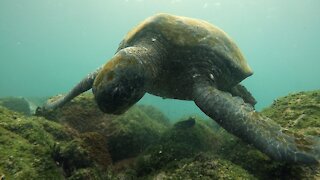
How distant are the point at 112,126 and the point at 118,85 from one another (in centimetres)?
222

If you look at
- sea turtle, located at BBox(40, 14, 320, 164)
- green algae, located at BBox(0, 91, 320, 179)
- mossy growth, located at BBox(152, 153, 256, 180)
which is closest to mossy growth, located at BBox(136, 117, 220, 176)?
green algae, located at BBox(0, 91, 320, 179)

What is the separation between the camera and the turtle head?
4.60 m

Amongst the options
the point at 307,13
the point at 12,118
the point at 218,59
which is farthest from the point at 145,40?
the point at 307,13

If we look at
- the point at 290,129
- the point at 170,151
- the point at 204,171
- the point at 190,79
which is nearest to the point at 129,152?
the point at 170,151

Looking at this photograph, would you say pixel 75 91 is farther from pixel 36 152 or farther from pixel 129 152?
pixel 36 152

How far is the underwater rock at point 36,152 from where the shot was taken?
12.1 ft

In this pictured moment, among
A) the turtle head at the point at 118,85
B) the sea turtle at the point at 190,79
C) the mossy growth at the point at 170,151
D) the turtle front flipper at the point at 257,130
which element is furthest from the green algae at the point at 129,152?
the turtle head at the point at 118,85

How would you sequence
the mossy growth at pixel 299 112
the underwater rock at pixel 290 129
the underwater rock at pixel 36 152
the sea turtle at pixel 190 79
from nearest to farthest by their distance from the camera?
the underwater rock at pixel 36 152
the underwater rock at pixel 290 129
the sea turtle at pixel 190 79
the mossy growth at pixel 299 112

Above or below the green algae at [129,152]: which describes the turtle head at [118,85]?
above

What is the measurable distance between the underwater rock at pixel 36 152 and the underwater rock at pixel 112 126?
1.13 meters

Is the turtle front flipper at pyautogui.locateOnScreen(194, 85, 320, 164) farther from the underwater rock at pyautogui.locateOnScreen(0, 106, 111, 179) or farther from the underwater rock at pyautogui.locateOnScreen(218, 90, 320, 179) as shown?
the underwater rock at pyautogui.locateOnScreen(0, 106, 111, 179)

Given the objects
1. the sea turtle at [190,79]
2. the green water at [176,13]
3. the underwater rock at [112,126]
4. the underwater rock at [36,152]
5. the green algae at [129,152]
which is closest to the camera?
the underwater rock at [36,152]

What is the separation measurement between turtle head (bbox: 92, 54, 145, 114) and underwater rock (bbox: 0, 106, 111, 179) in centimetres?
81

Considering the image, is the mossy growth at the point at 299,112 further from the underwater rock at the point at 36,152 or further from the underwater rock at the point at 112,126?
the underwater rock at the point at 36,152
